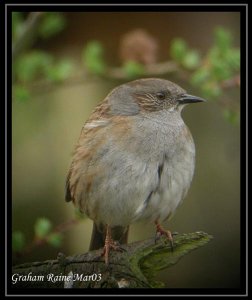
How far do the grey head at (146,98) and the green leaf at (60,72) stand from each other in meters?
0.50

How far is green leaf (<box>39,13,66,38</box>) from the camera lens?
23.5 feet

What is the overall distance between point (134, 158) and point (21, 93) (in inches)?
39.6

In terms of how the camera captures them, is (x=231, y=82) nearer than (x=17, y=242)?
No

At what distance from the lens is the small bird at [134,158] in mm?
6543

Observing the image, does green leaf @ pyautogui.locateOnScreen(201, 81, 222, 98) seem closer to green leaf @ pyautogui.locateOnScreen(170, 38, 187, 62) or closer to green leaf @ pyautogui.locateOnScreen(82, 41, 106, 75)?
green leaf @ pyautogui.locateOnScreen(170, 38, 187, 62)

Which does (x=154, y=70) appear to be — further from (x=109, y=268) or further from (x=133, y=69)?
(x=109, y=268)

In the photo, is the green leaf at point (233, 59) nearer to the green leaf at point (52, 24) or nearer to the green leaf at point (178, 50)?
the green leaf at point (178, 50)

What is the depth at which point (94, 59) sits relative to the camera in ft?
23.7

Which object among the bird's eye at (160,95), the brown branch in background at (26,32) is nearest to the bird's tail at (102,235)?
the bird's eye at (160,95)

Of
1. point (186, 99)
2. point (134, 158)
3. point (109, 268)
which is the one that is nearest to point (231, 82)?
point (186, 99)

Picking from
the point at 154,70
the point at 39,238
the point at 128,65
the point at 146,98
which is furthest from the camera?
the point at 154,70

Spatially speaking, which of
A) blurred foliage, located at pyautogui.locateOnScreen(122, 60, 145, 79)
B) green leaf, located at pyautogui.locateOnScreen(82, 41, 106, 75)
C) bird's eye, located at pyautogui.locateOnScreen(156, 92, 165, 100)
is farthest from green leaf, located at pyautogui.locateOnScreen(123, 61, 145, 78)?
bird's eye, located at pyautogui.locateOnScreen(156, 92, 165, 100)
